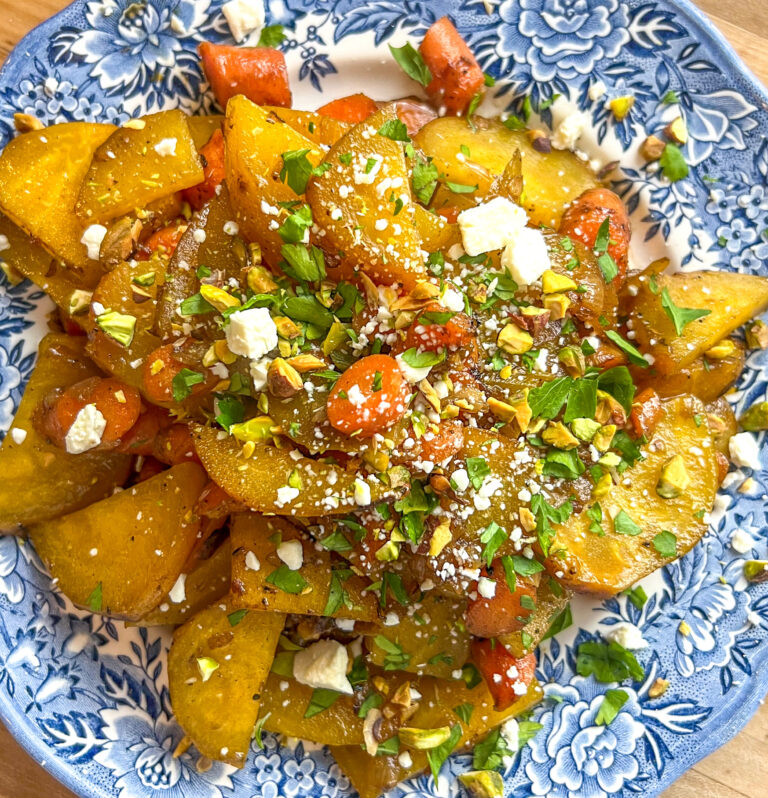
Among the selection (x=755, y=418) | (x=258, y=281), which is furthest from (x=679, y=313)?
(x=258, y=281)

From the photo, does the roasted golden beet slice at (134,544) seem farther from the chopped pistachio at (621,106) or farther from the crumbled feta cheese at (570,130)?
the chopped pistachio at (621,106)

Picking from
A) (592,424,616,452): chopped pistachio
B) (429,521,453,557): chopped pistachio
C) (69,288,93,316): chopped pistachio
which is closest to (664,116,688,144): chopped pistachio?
(592,424,616,452): chopped pistachio

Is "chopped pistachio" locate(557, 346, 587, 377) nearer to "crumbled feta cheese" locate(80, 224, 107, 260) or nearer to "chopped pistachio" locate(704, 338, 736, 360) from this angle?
"chopped pistachio" locate(704, 338, 736, 360)

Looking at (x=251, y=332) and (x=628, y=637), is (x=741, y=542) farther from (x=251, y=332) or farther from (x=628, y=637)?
(x=251, y=332)

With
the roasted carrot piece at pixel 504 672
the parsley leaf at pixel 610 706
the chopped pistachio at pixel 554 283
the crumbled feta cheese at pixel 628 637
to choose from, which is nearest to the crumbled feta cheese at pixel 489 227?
the chopped pistachio at pixel 554 283

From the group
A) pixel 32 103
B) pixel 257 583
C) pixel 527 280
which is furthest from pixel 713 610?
pixel 32 103

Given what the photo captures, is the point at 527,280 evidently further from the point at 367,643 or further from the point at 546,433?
the point at 367,643
